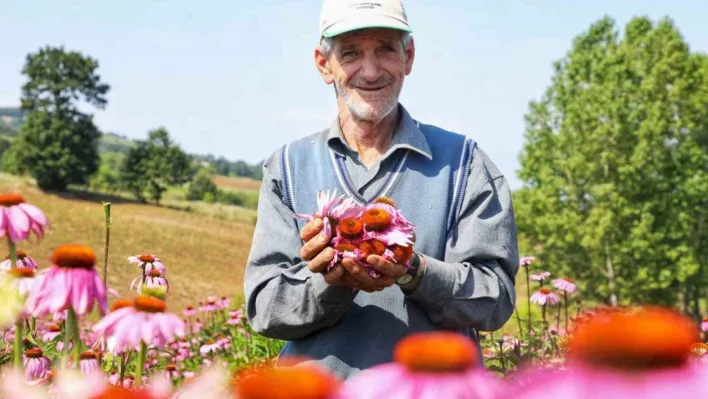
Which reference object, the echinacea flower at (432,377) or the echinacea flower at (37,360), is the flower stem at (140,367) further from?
the echinacea flower at (37,360)

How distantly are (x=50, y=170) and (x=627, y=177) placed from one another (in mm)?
34201

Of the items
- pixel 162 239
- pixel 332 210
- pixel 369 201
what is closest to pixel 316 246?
pixel 332 210

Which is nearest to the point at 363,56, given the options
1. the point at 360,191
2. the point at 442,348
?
the point at 360,191

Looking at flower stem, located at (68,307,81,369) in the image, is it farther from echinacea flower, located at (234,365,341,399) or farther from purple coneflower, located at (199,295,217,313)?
purple coneflower, located at (199,295,217,313)

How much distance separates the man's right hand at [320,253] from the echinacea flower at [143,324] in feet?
2.70

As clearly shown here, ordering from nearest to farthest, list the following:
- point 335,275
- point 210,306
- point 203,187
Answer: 1. point 335,275
2. point 210,306
3. point 203,187

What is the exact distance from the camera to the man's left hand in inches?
65.9

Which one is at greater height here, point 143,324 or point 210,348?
point 143,324

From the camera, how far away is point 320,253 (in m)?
1.75

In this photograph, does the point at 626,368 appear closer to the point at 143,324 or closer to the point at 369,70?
the point at 143,324

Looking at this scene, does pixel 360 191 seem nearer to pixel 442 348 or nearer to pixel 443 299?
pixel 443 299

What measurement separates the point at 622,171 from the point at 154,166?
37.1m

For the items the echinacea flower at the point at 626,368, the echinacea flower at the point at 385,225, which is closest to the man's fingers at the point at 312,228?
the echinacea flower at the point at 385,225

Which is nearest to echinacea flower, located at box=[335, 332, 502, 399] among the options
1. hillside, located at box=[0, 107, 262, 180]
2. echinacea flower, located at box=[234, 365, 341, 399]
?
echinacea flower, located at box=[234, 365, 341, 399]
